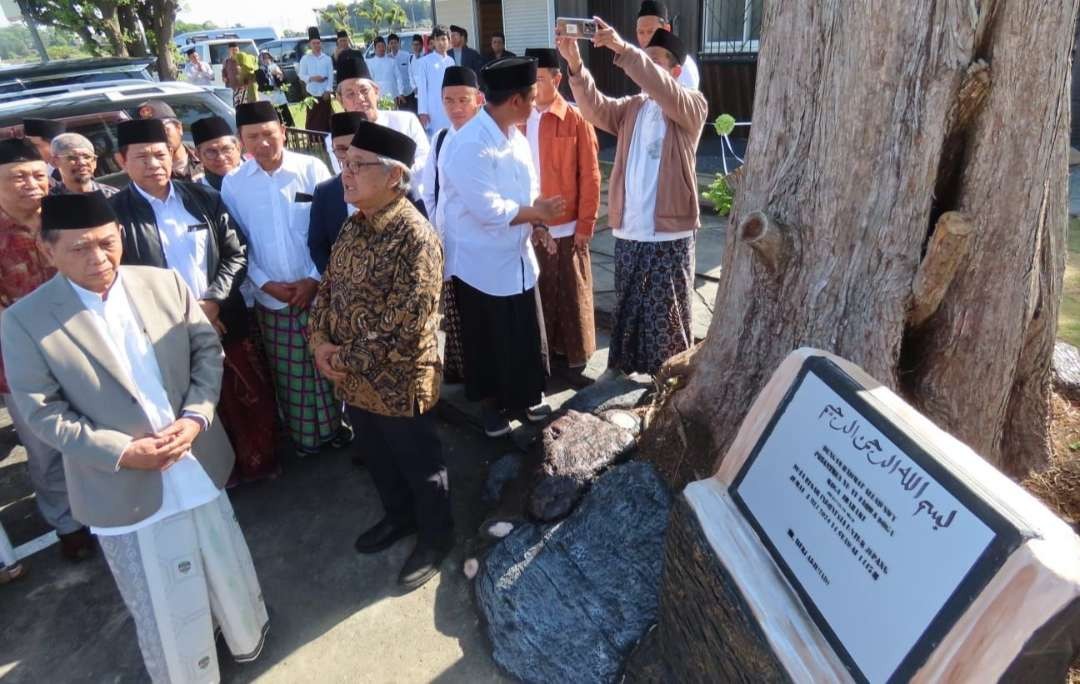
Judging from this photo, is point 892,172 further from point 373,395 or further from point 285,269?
point 285,269

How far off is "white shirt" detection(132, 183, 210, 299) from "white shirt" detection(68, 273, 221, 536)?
846mm

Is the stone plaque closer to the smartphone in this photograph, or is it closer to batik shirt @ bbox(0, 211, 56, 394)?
the smartphone

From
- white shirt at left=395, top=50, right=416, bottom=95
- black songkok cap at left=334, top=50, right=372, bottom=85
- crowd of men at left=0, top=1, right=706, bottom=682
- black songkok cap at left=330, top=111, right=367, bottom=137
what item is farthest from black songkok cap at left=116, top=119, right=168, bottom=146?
white shirt at left=395, top=50, right=416, bottom=95

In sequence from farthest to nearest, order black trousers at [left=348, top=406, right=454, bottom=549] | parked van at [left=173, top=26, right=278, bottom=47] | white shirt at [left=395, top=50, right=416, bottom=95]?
parked van at [left=173, top=26, right=278, bottom=47]
white shirt at [left=395, top=50, right=416, bottom=95]
black trousers at [left=348, top=406, right=454, bottom=549]

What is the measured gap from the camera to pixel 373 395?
2457 mm

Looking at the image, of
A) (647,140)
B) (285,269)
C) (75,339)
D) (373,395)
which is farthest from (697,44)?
(75,339)

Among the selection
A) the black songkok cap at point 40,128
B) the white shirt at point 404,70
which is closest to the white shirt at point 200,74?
the white shirt at point 404,70

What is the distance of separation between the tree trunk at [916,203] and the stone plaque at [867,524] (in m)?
0.76

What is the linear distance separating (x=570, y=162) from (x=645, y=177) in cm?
64

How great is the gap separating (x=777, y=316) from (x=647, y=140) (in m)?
1.32

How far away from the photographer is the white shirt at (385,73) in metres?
11.2

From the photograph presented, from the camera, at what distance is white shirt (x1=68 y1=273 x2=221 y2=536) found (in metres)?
2.06

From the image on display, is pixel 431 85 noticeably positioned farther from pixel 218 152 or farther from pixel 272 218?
pixel 272 218

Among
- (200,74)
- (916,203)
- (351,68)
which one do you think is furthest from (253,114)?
(200,74)
